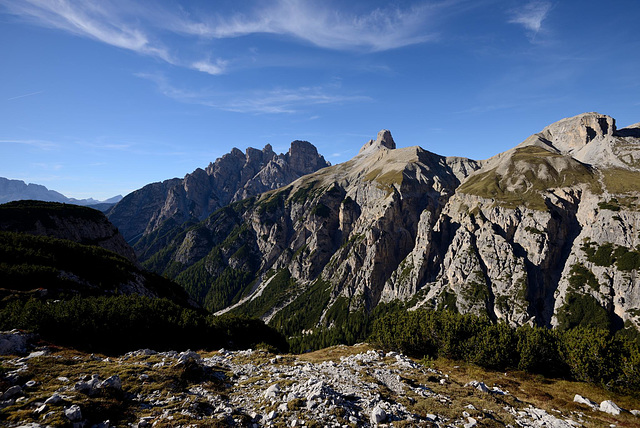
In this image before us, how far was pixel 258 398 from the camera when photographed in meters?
27.5

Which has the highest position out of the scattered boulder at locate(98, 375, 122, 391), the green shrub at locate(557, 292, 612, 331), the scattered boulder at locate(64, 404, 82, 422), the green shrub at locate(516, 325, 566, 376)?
the scattered boulder at locate(64, 404, 82, 422)

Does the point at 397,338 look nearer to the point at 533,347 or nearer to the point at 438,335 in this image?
the point at 438,335

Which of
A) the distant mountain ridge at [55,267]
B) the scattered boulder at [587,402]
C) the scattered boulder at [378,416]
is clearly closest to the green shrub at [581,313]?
the scattered boulder at [587,402]

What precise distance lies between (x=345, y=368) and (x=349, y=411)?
16862 mm

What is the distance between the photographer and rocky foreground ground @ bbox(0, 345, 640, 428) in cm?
2117

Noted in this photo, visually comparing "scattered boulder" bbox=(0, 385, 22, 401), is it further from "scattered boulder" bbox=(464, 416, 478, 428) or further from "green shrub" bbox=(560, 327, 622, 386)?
"green shrub" bbox=(560, 327, 622, 386)

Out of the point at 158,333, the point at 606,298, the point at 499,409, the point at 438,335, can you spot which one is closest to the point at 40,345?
the point at 158,333

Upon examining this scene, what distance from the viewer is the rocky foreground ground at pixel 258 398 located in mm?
21172

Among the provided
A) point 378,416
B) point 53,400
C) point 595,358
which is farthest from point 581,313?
point 53,400

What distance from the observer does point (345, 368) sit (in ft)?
133

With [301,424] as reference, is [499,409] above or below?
below

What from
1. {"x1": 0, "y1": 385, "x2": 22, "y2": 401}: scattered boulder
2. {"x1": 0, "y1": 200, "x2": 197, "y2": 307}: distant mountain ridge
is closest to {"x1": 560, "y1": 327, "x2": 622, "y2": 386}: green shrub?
{"x1": 0, "y1": 385, "x2": 22, "y2": 401}: scattered boulder

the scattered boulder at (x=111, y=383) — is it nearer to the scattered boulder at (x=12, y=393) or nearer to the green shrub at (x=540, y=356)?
the scattered boulder at (x=12, y=393)

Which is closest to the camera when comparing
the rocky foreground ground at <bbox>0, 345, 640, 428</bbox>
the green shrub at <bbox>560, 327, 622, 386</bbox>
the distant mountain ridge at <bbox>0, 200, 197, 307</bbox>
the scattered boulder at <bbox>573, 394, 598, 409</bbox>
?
the rocky foreground ground at <bbox>0, 345, 640, 428</bbox>
